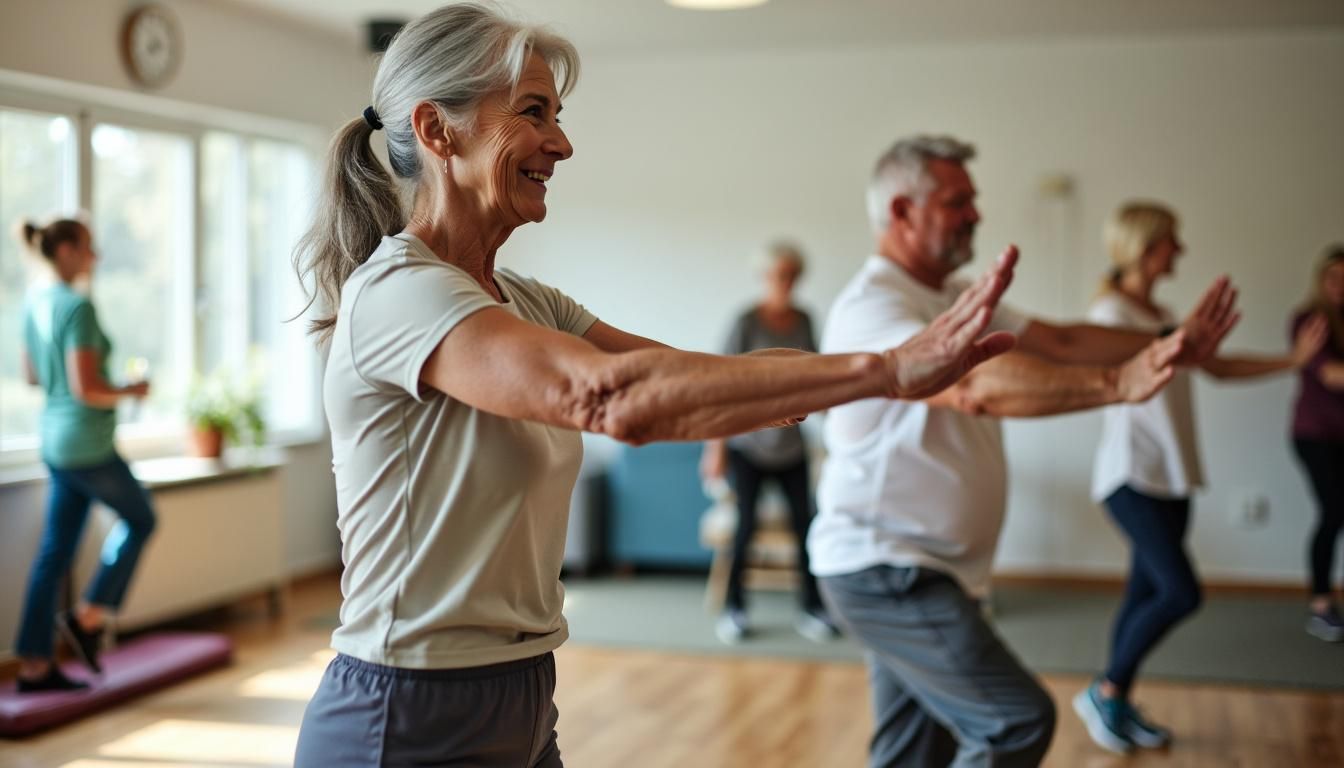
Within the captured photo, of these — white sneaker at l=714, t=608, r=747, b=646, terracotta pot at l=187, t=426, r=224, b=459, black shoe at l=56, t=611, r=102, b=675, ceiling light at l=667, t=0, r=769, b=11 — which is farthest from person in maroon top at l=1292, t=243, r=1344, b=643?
black shoe at l=56, t=611, r=102, b=675

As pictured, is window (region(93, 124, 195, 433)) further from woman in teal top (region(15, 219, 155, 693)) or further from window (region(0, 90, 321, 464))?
woman in teal top (region(15, 219, 155, 693))

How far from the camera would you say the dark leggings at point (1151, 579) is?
391cm

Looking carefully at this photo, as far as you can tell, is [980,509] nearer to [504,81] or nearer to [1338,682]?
[504,81]

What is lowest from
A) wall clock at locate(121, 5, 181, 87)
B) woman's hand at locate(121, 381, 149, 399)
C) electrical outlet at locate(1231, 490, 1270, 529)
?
electrical outlet at locate(1231, 490, 1270, 529)

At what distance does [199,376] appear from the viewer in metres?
5.70

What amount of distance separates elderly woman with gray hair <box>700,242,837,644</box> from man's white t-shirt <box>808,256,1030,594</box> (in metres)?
2.77

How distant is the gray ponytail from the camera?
1.44 meters

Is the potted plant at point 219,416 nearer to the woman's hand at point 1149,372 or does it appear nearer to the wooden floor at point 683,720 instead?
the wooden floor at point 683,720

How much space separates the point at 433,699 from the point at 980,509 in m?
1.41

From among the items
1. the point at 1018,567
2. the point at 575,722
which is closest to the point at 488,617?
the point at 575,722

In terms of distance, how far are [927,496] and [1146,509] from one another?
68.3 inches

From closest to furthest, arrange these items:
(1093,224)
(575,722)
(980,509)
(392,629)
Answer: (392,629), (980,509), (575,722), (1093,224)

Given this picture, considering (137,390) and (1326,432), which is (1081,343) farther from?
(1326,432)

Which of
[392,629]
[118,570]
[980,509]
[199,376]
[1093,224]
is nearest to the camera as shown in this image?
[392,629]
